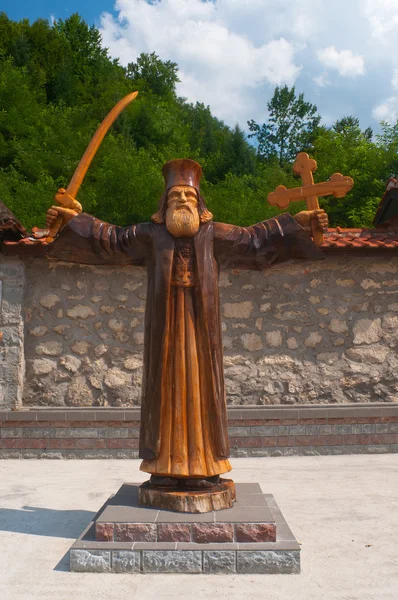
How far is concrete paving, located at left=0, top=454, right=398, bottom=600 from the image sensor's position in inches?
122

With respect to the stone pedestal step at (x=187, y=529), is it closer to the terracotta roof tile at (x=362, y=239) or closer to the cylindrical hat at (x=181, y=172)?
the cylindrical hat at (x=181, y=172)

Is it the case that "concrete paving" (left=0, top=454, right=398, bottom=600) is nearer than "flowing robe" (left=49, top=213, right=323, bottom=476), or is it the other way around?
"concrete paving" (left=0, top=454, right=398, bottom=600)

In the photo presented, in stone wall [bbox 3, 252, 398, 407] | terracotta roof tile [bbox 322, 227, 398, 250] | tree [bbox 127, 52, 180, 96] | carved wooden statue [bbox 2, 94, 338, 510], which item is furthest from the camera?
tree [bbox 127, 52, 180, 96]

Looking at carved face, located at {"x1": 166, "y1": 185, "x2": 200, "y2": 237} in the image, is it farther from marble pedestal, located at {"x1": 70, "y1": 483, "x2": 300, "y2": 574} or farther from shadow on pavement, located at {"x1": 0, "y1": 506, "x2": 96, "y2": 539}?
shadow on pavement, located at {"x1": 0, "y1": 506, "x2": 96, "y2": 539}

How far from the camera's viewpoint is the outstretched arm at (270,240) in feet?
12.9

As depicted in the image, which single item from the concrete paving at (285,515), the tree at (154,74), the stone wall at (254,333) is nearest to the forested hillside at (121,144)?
the tree at (154,74)

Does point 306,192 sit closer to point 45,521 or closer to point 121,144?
point 45,521

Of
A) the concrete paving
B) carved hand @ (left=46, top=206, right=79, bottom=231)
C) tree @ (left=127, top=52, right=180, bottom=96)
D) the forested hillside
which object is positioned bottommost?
the concrete paving

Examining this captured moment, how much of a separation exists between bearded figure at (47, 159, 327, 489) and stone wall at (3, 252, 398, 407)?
361 centimetres

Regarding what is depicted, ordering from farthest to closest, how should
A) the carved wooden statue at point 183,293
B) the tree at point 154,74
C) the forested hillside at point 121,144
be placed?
1. the tree at point 154,74
2. the forested hillside at point 121,144
3. the carved wooden statue at point 183,293

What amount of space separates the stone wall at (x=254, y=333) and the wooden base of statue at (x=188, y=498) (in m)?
3.79

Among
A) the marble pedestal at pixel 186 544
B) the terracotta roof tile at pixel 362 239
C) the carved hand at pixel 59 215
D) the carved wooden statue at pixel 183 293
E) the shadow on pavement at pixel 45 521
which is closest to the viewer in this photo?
the marble pedestal at pixel 186 544

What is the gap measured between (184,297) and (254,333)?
388 centimetres

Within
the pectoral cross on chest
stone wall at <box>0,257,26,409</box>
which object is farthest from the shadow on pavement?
stone wall at <box>0,257,26,409</box>
